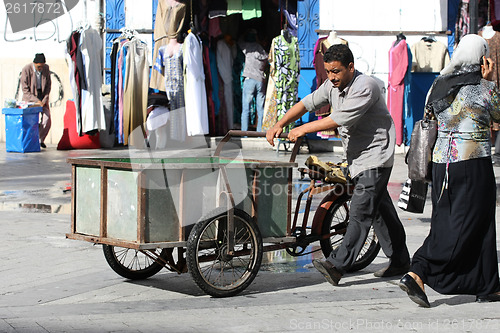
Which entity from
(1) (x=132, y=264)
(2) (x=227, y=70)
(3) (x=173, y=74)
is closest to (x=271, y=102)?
(2) (x=227, y=70)

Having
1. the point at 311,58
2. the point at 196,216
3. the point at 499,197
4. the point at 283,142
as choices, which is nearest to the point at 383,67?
the point at 311,58

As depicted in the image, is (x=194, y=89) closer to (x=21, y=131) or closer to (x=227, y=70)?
(x=227, y=70)

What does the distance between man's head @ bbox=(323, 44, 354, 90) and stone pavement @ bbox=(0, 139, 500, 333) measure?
59.2 inches

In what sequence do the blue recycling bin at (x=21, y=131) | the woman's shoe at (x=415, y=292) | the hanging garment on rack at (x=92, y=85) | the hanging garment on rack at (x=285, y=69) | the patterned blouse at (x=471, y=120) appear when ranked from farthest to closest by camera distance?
1. the blue recycling bin at (x=21, y=131)
2. the hanging garment on rack at (x=92, y=85)
3. the hanging garment on rack at (x=285, y=69)
4. the patterned blouse at (x=471, y=120)
5. the woman's shoe at (x=415, y=292)

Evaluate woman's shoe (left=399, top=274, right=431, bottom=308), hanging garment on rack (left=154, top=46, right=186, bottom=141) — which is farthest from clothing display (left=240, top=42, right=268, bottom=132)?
woman's shoe (left=399, top=274, right=431, bottom=308)

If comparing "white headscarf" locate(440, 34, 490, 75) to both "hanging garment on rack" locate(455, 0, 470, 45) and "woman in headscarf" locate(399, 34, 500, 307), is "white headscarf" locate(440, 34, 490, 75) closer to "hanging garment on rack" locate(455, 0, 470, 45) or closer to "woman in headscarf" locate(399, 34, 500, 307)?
"woman in headscarf" locate(399, 34, 500, 307)

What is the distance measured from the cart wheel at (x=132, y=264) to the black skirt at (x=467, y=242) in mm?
1890

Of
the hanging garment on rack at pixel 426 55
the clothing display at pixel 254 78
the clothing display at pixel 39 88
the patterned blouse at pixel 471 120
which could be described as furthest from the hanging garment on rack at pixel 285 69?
the patterned blouse at pixel 471 120

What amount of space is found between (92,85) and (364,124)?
33.6 feet

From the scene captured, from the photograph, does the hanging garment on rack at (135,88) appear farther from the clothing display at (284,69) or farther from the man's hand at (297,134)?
the man's hand at (297,134)

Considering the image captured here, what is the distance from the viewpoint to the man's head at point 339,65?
5.74 meters

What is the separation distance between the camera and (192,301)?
5.52 meters

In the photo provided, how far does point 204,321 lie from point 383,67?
36.6 ft

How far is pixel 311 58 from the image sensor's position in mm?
15430
